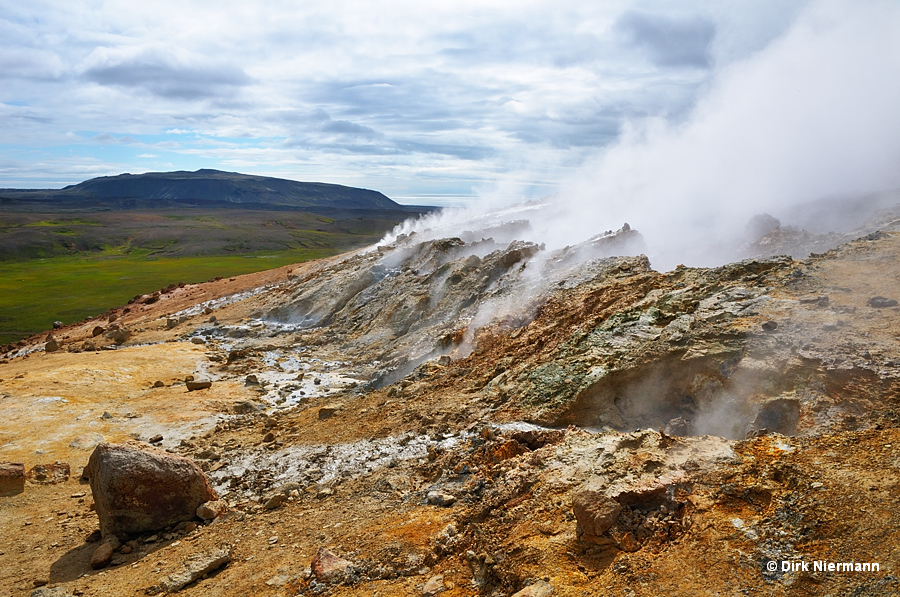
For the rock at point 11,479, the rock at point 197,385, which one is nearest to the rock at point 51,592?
the rock at point 11,479

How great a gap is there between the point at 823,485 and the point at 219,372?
17119 mm

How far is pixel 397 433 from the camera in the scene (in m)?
10.1

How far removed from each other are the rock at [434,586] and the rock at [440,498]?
1.56 m

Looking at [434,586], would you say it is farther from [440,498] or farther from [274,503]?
[274,503]

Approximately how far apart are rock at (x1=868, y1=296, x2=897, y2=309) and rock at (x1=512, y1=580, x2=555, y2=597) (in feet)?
21.5

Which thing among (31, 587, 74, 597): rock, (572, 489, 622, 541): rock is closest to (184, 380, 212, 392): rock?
(31, 587, 74, 597): rock

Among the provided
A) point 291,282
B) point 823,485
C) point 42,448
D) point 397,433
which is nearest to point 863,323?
point 823,485

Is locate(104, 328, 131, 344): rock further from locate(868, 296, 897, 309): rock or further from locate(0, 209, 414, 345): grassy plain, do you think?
locate(868, 296, 897, 309): rock

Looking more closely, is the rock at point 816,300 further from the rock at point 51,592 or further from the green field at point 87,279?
the green field at point 87,279

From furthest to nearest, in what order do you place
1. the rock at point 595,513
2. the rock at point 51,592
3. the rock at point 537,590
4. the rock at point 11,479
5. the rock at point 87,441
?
the rock at point 87,441 < the rock at point 11,479 < the rock at point 51,592 < the rock at point 595,513 < the rock at point 537,590

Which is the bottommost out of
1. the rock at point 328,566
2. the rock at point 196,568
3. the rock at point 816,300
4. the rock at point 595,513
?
the rock at point 196,568

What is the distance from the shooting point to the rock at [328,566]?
238 inches

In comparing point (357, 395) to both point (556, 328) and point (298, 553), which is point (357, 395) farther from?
point (298, 553)

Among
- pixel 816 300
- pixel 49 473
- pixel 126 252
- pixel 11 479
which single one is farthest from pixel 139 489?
pixel 126 252
